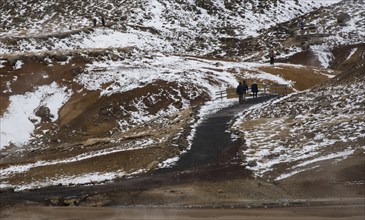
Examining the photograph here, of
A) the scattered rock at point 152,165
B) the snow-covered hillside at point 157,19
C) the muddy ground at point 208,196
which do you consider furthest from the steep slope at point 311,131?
the snow-covered hillside at point 157,19

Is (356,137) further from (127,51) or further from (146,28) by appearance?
(146,28)

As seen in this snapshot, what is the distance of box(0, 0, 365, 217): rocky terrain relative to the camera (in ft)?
50.6

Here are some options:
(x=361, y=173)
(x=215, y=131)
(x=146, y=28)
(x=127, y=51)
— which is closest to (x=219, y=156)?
(x=215, y=131)

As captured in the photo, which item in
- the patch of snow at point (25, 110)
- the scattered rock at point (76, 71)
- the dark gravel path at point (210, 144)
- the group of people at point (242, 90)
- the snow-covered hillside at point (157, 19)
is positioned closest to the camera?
the dark gravel path at point (210, 144)

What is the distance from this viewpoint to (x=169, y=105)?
3428cm

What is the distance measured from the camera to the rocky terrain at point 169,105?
1541cm

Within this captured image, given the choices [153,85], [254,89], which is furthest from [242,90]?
[153,85]

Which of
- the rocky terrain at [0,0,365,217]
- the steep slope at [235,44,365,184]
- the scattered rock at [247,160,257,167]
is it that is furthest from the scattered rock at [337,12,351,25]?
the scattered rock at [247,160,257,167]

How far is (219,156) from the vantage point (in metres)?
19.2

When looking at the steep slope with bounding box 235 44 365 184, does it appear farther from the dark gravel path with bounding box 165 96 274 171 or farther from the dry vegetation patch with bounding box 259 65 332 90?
the dry vegetation patch with bounding box 259 65 332 90

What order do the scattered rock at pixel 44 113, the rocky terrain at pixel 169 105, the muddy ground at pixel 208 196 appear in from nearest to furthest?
the muddy ground at pixel 208 196 < the rocky terrain at pixel 169 105 < the scattered rock at pixel 44 113

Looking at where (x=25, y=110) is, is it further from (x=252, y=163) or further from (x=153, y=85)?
(x=252, y=163)

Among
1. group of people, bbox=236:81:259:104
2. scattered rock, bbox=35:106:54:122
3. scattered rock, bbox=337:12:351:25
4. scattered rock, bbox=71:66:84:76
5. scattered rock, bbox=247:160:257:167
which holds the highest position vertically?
scattered rock, bbox=337:12:351:25

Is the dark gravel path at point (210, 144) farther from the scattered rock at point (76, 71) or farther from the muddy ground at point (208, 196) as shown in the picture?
the scattered rock at point (76, 71)
